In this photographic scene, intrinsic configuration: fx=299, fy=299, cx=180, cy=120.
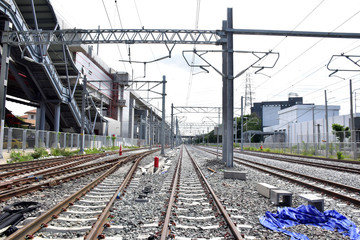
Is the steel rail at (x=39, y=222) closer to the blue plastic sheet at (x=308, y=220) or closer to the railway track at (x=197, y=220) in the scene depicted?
the railway track at (x=197, y=220)

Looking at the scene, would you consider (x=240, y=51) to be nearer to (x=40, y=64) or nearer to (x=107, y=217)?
(x=107, y=217)

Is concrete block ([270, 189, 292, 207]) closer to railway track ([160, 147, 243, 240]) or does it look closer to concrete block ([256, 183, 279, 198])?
concrete block ([256, 183, 279, 198])

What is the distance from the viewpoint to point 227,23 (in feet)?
54.9

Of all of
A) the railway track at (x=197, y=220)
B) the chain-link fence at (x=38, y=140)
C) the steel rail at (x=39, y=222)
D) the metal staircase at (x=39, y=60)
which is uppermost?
the metal staircase at (x=39, y=60)

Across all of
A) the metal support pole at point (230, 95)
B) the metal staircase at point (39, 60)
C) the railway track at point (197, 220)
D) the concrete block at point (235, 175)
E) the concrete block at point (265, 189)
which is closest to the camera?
the railway track at point (197, 220)

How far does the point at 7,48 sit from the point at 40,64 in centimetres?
720

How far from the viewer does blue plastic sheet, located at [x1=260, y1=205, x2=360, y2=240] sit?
538cm

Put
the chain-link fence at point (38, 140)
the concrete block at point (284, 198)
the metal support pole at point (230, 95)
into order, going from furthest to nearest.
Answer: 1. the chain-link fence at point (38, 140)
2. the metal support pole at point (230, 95)
3. the concrete block at point (284, 198)

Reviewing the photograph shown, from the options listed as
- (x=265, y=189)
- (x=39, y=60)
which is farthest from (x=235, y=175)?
(x=39, y=60)

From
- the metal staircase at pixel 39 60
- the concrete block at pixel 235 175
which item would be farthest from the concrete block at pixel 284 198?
the metal staircase at pixel 39 60

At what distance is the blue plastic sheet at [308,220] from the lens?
17.6ft

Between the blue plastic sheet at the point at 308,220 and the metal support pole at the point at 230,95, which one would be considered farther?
the metal support pole at the point at 230,95

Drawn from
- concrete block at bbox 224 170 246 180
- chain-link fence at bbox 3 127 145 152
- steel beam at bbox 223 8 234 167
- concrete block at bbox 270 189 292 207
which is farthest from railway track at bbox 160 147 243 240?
chain-link fence at bbox 3 127 145 152

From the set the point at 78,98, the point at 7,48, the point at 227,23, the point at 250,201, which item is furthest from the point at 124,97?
the point at 250,201
